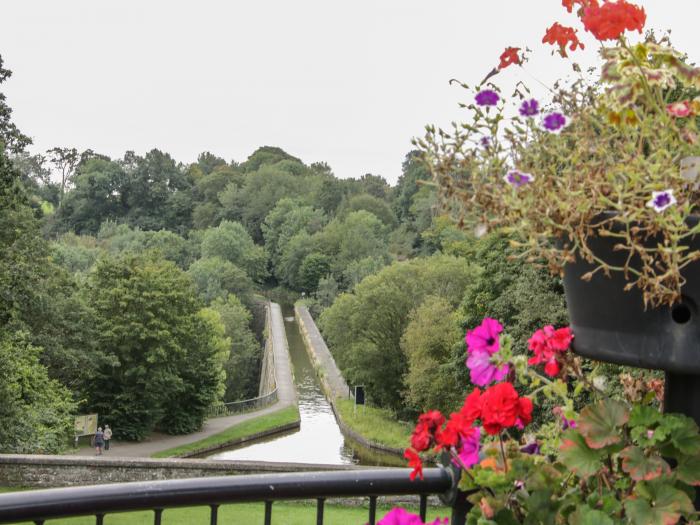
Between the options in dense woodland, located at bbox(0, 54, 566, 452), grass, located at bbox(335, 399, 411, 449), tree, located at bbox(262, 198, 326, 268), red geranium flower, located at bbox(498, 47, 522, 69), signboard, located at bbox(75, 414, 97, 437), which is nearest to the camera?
red geranium flower, located at bbox(498, 47, 522, 69)

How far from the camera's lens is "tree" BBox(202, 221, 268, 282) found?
67.3m

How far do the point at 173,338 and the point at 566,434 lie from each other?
26805 mm

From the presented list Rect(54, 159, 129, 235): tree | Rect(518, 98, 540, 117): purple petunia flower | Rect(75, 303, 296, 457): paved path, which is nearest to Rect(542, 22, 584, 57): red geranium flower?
Rect(518, 98, 540, 117): purple petunia flower

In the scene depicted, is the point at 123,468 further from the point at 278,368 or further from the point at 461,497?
the point at 278,368

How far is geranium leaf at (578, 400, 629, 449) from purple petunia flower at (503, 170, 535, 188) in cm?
44

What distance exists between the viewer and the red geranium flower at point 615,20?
154cm

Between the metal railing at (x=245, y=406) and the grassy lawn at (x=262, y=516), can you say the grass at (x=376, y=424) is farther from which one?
the grassy lawn at (x=262, y=516)

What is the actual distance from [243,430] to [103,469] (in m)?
11.7

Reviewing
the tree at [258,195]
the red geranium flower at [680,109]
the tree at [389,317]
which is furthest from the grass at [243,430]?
the tree at [258,195]

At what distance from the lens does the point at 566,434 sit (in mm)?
1673

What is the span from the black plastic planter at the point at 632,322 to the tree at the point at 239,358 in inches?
1681

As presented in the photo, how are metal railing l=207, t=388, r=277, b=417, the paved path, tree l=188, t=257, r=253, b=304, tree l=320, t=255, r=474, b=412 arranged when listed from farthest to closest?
tree l=188, t=257, r=253, b=304
metal railing l=207, t=388, r=277, b=417
tree l=320, t=255, r=474, b=412
the paved path

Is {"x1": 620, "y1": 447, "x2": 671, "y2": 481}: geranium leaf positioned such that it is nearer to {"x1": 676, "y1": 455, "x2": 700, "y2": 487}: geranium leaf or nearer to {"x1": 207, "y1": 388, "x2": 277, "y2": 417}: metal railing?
{"x1": 676, "y1": 455, "x2": 700, "y2": 487}: geranium leaf

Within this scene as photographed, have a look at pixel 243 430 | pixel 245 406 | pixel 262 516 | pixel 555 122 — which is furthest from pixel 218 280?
pixel 555 122
